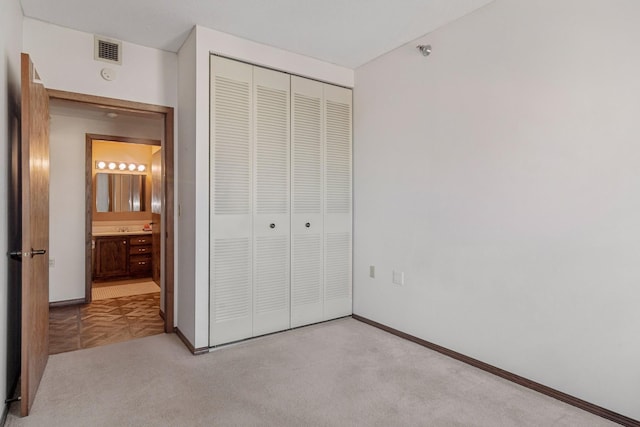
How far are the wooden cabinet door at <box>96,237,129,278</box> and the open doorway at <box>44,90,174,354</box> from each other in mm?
45

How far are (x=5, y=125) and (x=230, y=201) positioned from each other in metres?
1.49

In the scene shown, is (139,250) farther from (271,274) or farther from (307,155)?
(307,155)

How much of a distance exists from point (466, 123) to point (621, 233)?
1.23 meters

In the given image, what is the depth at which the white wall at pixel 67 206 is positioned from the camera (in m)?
4.37

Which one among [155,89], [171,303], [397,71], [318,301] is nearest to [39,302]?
[171,303]

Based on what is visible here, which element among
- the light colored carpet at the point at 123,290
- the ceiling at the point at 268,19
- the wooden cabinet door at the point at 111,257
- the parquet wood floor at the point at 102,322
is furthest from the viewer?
the wooden cabinet door at the point at 111,257

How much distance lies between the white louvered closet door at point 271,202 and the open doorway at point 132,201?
0.84 m

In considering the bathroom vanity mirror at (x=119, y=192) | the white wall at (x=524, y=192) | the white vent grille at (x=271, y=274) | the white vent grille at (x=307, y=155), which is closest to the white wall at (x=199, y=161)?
the white vent grille at (x=271, y=274)

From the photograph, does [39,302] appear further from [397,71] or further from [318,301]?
[397,71]

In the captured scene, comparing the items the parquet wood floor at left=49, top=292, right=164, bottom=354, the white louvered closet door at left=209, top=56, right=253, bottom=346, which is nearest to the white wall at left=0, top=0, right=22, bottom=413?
the parquet wood floor at left=49, top=292, right=164, bottom=354

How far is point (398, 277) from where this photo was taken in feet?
10.9

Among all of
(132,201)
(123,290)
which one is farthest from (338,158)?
(132,201)

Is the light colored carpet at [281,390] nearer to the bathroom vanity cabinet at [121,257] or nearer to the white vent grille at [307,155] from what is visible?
the white vent grille at [307,155]

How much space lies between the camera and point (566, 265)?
7.29 feet
